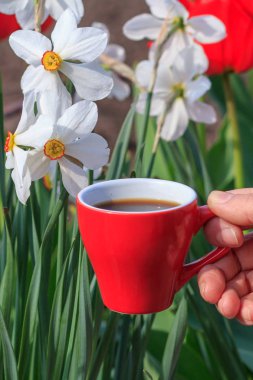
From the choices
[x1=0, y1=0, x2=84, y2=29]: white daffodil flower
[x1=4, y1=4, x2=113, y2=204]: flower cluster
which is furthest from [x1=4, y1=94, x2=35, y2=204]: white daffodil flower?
[x1=0, y1=0, x2=84, y2=29]: white daffodil flower

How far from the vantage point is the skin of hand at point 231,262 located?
26.5 inches

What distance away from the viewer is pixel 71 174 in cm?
67

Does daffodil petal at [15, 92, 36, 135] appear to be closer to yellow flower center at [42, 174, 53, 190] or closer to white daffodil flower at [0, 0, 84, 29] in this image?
white daffodil flower at [0, 0, 84, 29]

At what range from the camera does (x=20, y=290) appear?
2.60ft

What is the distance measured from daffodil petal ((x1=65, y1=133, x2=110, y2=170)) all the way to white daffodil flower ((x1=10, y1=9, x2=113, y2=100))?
35mm

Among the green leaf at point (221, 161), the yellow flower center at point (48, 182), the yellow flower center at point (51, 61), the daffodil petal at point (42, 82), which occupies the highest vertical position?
the yellow flower center at point (51, 61)

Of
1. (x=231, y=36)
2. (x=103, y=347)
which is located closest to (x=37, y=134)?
(x=103, y=347)

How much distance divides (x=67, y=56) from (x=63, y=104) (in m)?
0.04

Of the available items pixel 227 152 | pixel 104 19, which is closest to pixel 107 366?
pixel 227 152

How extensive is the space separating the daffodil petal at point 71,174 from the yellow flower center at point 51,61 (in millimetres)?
74

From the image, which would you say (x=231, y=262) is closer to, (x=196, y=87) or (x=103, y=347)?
(x=103, y=347)

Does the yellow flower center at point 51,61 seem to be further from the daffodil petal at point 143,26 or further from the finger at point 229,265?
the daffodil petal at point 143,26

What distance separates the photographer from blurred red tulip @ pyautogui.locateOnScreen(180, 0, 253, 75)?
118cm

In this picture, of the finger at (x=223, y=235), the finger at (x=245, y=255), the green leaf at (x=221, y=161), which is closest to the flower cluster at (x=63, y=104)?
the finger at (x=223, y=235)
